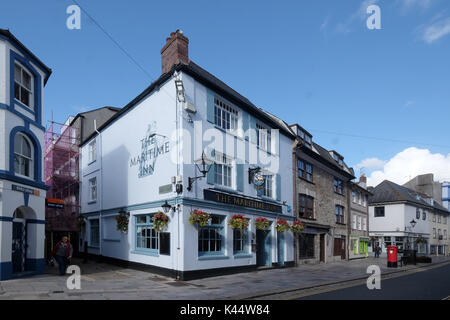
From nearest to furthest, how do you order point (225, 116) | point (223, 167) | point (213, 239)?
point (213, 239) → point (223, 167) → point (225, 116)

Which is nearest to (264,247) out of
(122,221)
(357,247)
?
(122,221)

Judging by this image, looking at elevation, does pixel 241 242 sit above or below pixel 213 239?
below

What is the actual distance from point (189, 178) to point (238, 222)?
337cm

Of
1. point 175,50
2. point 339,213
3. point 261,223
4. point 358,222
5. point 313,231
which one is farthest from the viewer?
point 358,222

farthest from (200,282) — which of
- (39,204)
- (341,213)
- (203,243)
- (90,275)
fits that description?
(341,213)

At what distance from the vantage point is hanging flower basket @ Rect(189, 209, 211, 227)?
1414 centimetres

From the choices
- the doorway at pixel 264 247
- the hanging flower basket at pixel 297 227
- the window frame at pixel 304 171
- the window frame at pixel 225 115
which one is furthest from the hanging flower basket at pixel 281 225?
the window frame at pixel 225 115

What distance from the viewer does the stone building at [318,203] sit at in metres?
23.7

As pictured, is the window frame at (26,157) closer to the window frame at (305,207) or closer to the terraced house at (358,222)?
the window frame at (305,207)

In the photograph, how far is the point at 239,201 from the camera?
17.1 m

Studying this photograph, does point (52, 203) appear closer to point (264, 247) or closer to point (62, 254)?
point (62, 254)

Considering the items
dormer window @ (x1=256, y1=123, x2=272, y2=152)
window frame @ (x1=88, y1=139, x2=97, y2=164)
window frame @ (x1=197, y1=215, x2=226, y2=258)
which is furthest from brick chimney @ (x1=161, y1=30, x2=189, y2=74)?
window frame @ (x1=88, y1=139, x2=97, y2=164)

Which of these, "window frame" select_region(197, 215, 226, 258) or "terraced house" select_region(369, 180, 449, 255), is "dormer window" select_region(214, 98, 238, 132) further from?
"terraced house" select_region(369, 180, 449, 255)
